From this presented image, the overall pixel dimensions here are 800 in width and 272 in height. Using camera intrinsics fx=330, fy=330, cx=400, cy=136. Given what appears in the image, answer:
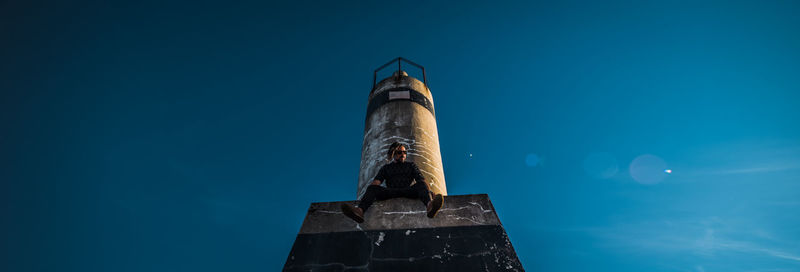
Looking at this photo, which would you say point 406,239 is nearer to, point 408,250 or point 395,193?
point 408,250

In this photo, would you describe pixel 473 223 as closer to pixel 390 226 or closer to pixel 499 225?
pixel 499 225

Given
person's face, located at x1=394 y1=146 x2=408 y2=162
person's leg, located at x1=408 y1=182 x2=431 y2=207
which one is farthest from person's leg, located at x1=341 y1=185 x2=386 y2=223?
person's face, located at x1=394 y1=146 x2=408 y2=162

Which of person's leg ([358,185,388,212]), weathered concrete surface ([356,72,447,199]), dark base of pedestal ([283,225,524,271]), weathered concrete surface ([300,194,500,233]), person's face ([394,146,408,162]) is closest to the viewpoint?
dark base of pedestal ([283,225,524,271])

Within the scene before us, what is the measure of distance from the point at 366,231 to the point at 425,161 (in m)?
2.35

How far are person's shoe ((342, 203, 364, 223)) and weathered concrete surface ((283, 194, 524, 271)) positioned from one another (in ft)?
0.29

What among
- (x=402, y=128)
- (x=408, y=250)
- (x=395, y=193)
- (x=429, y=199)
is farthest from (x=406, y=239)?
(x=402, y=128)

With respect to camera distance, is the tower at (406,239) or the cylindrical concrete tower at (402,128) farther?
the cylindrical concrete tower at (402,128)

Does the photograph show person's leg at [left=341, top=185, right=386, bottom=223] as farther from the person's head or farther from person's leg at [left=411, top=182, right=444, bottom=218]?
the person's head

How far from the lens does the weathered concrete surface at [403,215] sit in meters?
3.39

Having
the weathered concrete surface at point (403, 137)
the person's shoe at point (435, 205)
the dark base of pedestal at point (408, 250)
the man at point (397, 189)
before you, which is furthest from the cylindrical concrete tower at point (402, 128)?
the dark base of pedestal at point (408, 250)

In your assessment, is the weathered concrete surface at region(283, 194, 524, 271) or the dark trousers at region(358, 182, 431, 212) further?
the dark trousers at region(358, 182, 431, 212)

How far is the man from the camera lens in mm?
3348

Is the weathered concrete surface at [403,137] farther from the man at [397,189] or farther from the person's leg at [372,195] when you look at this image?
the person's leg at [372,195]

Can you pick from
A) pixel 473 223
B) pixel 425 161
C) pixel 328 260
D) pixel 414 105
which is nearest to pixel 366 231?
pixel 328 260
